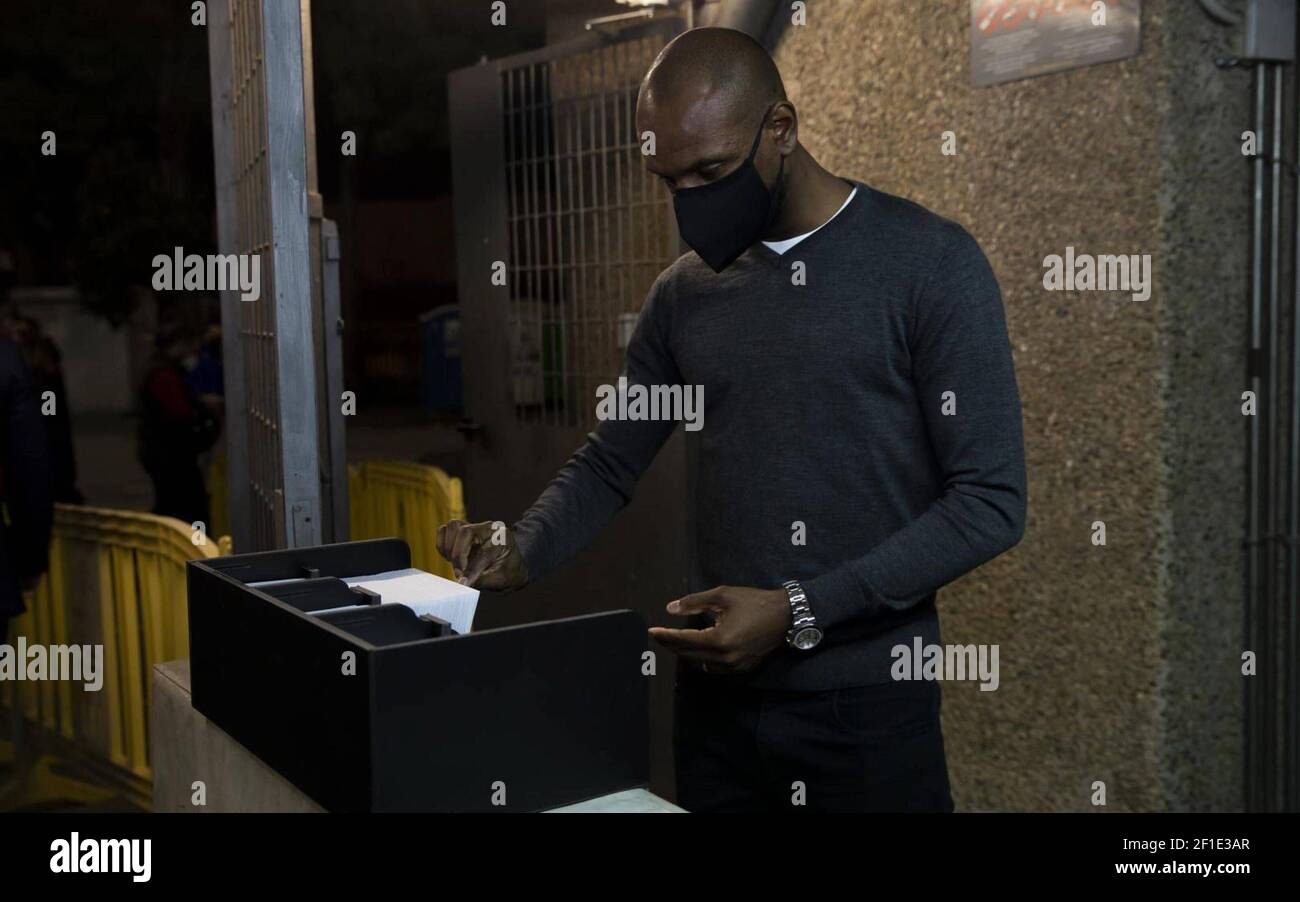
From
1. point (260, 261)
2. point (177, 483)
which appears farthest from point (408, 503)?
point (260, 261)

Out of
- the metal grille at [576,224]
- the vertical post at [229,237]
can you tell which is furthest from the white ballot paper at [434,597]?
the metal grille at [576,224]

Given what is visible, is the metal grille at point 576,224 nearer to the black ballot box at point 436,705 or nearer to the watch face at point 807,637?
the watch face at point 807,637

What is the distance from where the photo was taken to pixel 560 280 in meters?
5.25

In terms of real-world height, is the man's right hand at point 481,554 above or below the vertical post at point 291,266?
below

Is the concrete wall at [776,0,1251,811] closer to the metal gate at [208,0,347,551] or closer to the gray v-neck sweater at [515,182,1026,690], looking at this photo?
the gray v-neck sweater at [515,182,1026,690]

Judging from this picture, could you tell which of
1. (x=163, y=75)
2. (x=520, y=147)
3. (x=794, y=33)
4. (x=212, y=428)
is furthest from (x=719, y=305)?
(x=163, y=75)

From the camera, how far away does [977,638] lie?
13.2ft

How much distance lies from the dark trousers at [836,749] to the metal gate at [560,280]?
216cm

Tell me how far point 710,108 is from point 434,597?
1017 mm

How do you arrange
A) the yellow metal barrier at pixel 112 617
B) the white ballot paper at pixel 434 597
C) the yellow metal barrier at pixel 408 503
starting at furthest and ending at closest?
the yellow metal barrier at pixel 408 503 → the yellow metal barrier at pixel 112 617 → the white ballot paper at pixel 434 597

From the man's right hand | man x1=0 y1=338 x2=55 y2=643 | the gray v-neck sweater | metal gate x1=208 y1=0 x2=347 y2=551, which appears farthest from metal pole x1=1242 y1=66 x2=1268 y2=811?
man x1=0 y1=338 x2=55 y2=643

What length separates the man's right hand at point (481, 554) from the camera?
238cm

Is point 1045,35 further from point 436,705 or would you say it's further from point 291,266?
point 436,705

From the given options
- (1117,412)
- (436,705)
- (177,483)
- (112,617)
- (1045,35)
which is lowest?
(112,617)
